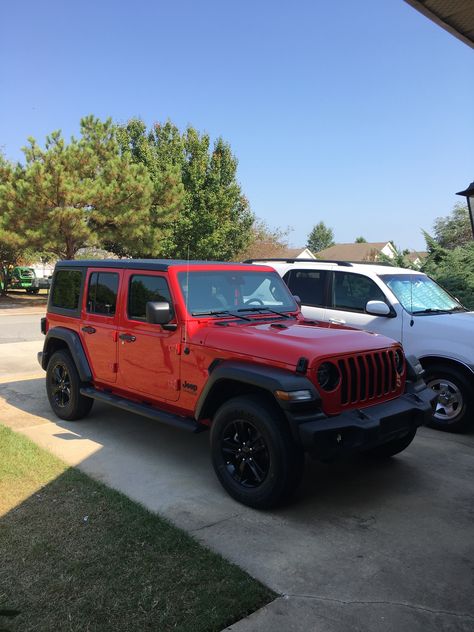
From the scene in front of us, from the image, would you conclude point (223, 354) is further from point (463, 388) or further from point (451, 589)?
point (463, 388)

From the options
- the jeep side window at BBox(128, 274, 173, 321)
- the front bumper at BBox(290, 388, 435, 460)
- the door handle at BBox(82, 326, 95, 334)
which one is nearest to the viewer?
the front bumper at BBox(290, 388, 435, 460)

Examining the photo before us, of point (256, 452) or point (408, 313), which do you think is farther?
point (408, 313)

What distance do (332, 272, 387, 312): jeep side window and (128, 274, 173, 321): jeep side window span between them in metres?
3.03

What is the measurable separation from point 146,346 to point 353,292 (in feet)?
10.7

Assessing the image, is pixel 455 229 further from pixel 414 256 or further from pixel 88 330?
pixel 88 330

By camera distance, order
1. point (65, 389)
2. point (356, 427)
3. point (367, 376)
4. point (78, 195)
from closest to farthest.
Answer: point (356, 427) < point (367, 376) < point (65, 389) < point (78, 195)

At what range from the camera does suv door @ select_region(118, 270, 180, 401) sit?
15.3 ft

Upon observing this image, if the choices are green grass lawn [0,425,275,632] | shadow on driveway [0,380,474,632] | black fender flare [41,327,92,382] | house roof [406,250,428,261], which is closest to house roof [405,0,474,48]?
shadow on driveway [0,380,474,632]

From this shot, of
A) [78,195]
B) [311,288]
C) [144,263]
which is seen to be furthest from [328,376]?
[78,195]

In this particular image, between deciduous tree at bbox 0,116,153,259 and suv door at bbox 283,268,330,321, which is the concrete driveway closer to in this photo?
suv door at bbox 283,268,330,321

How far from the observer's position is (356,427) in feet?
11.9

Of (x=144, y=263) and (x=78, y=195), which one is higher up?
(x=78, y=195)

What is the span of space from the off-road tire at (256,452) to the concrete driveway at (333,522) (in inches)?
5.8

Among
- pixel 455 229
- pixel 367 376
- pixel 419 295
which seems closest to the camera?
pixel 367 376
